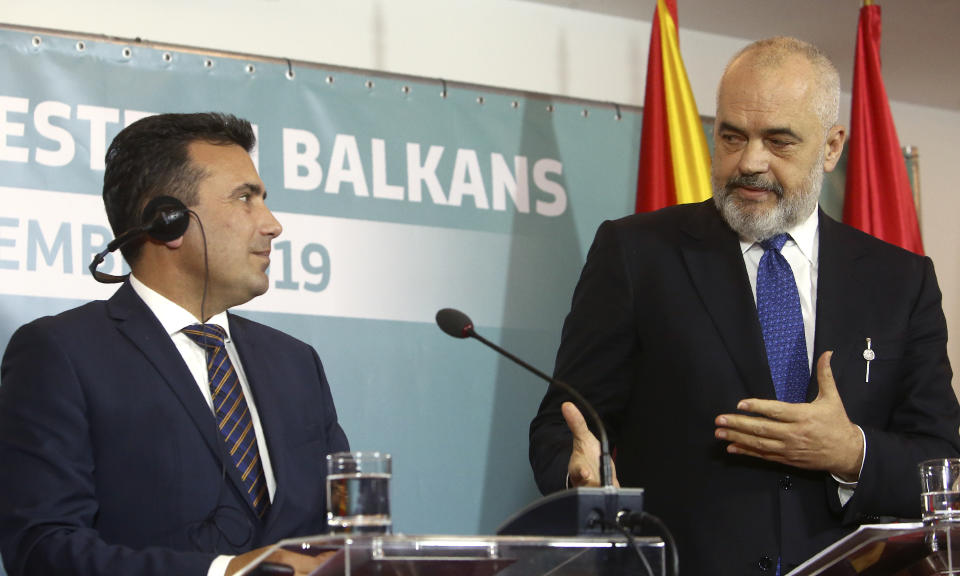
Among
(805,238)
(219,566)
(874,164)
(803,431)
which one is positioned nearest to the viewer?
(219,566)

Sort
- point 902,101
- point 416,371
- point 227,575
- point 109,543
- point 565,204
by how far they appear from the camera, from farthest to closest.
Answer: point 902,101
point 565,204
point 416,371
point 109,543
point 227,575

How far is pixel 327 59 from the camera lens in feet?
14.1

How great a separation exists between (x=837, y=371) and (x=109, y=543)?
155cm

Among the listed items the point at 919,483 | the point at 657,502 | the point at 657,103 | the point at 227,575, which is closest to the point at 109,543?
the point at 227,575

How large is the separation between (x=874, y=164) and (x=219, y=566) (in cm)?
344

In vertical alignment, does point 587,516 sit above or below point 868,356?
below

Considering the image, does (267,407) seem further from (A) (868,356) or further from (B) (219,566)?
(A) (868,356)

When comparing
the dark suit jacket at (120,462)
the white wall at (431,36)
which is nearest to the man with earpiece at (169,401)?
the dark suit jacket at (120,462)

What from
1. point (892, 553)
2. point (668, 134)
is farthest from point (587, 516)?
point (668, 134)

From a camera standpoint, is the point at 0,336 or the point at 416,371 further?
the point at 416,371

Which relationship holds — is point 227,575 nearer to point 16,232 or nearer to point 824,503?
point 824,503

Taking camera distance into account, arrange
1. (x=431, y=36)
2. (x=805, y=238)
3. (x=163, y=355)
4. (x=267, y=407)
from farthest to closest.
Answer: (x=431, y=36), (x=805, y=238), (x=267, y=407), (x=163, y=355)

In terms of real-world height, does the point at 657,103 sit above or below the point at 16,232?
above

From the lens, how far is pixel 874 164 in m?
4.64
